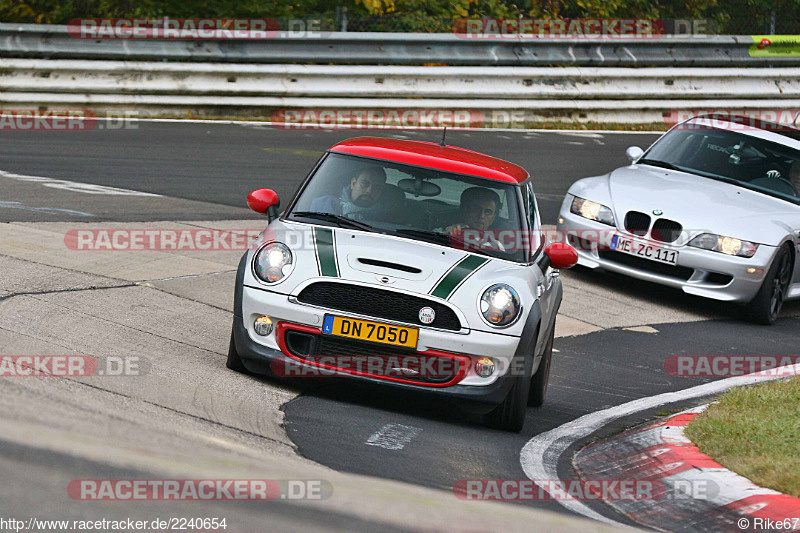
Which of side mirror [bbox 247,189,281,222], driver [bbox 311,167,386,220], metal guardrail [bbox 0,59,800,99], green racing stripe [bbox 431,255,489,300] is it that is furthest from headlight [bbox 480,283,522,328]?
metal guardrail [bbox 0,59,800,99]

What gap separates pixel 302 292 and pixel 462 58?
1284 cm

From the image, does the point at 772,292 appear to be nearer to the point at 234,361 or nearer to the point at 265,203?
the point at 265,203

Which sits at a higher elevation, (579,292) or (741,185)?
(741,185)

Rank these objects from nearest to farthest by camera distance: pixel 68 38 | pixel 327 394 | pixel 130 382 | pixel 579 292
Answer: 1. pixel 130 382
2. pixel 327 394
3. pixel 579 292
4. pixel 68 38

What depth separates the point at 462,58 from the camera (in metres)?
18.8

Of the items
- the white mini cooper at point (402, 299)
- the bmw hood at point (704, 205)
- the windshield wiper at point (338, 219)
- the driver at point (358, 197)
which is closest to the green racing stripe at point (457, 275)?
the white mini cooper at point (402, 299)

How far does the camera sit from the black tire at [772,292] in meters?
10.6

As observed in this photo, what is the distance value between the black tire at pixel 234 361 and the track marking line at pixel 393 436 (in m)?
1.07

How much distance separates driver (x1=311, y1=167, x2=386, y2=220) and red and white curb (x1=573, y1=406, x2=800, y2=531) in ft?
6.49

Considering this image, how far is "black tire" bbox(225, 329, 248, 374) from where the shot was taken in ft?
22.4

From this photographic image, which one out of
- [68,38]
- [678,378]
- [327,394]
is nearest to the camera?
[327,394]

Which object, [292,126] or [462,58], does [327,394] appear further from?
[462,58]

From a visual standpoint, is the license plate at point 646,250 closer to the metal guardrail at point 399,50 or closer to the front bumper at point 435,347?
the front bumper at point 435,347

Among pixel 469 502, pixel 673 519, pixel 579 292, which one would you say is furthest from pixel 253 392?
pixel 579 292
